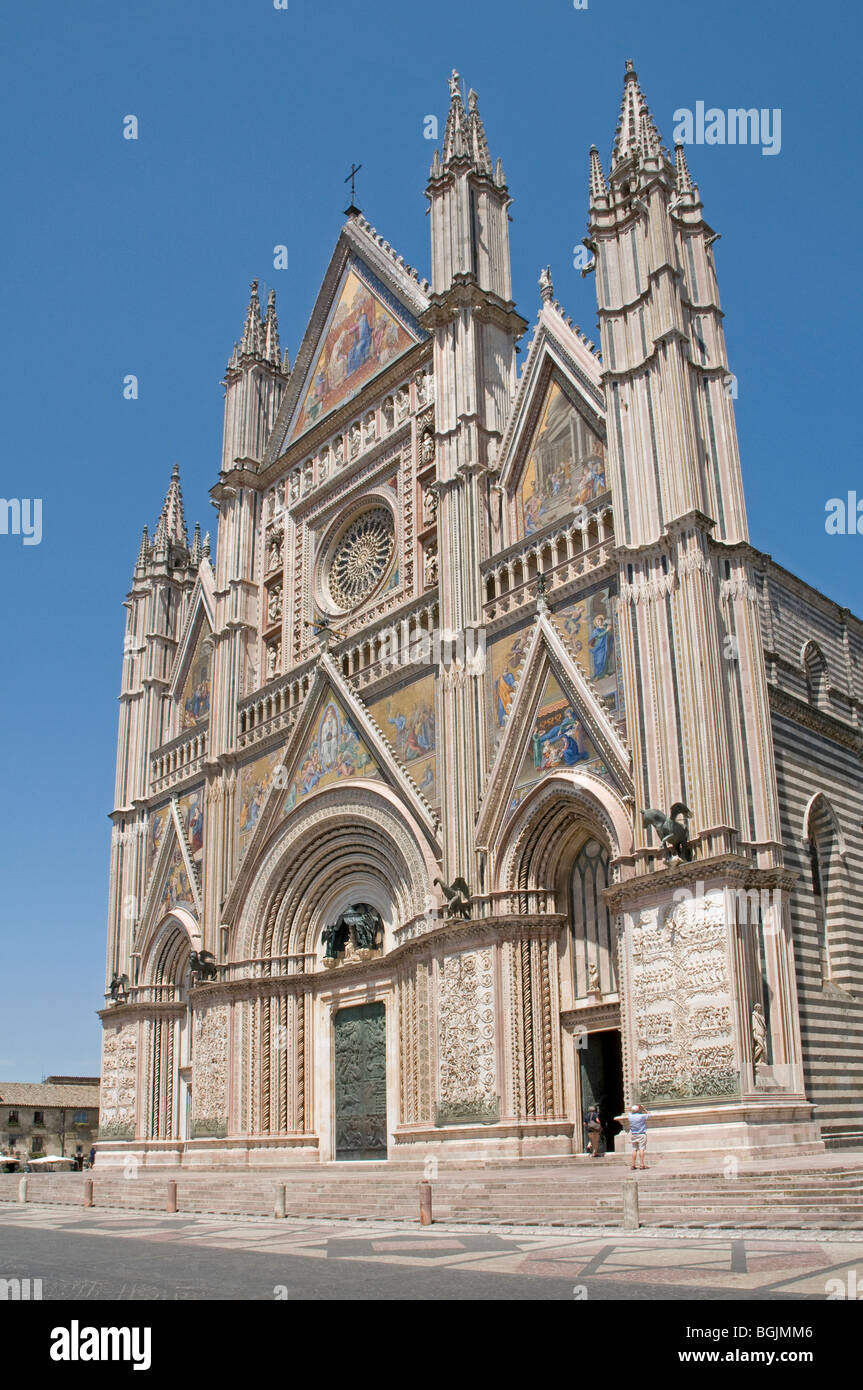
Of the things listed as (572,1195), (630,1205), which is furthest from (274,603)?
(630,1205)

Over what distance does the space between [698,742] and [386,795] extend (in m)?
9.21

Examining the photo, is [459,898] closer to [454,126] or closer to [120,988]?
[120,988]

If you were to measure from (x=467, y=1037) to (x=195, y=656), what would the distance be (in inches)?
731

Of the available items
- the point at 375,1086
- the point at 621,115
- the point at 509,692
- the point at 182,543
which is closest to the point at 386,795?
the point at 509,692

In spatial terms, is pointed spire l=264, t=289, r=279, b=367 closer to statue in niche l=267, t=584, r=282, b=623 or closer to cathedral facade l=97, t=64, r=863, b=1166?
cathedral facade l=97, t=64, r=863, b=1166

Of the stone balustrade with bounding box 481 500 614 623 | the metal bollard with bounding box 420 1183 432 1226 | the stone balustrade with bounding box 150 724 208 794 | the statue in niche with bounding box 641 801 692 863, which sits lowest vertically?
the metal bollard with bounding box 420 1183 432 1226

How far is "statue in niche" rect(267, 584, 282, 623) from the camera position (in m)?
35.0

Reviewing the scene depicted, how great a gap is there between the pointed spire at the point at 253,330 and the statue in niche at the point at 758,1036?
87.5 ft

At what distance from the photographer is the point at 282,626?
34250 mm

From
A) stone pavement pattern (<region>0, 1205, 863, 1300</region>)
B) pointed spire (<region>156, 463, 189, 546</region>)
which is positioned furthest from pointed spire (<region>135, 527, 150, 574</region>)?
stone pavement pattern (<region>0, 1205, 863, 1300</region>)

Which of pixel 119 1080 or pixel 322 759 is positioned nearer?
pixel 322 759

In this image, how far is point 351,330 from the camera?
3488 cm

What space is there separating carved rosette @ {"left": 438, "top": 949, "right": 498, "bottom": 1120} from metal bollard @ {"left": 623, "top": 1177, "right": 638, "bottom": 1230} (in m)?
9.18

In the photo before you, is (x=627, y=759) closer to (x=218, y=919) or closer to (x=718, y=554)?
(x=718, y=554)
